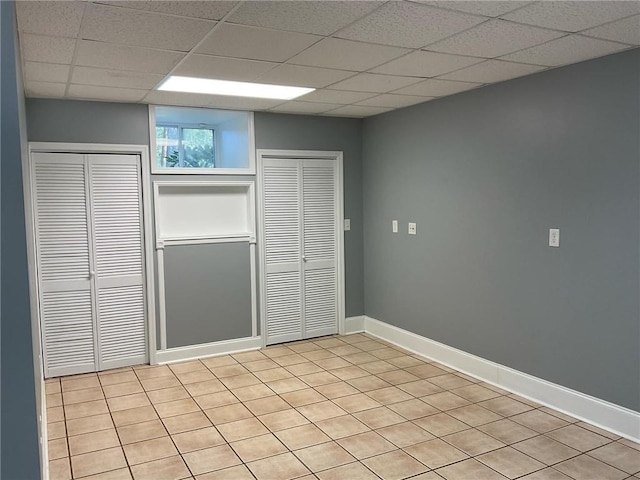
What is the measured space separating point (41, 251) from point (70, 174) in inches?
27.2

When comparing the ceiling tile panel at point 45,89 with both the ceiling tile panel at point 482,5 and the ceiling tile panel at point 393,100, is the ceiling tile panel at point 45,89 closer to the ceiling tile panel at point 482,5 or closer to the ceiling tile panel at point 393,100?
the ceiling tile panel at point 393,100

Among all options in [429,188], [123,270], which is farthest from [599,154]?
[123,270]

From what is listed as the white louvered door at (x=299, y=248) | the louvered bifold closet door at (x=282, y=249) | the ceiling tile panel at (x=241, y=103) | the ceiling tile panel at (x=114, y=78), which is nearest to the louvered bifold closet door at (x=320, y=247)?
the white louvered door at (x=299, y=248)

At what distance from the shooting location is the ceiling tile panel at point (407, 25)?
7.64 ft

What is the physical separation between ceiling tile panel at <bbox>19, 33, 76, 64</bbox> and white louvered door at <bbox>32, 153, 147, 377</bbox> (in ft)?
4.70

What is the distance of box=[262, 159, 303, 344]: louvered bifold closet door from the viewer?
521cm

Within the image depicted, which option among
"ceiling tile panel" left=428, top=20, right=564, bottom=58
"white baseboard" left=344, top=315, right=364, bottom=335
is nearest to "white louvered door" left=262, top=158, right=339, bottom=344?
"white baseboard" left=344, top=315, right=364, bottom=335

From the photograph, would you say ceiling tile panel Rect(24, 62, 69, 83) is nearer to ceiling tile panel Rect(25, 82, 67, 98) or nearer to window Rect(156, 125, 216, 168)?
ceiling tile panel Rect(25, 82, 67, 98)

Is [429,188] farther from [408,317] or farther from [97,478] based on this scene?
[97,478]

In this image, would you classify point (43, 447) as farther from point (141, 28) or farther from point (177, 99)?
point (177, 99)

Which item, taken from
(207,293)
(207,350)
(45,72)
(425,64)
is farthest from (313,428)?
(45,72)

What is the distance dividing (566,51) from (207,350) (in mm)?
3888

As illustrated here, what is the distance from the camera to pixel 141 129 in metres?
4.52

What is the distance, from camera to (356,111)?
5.12m
